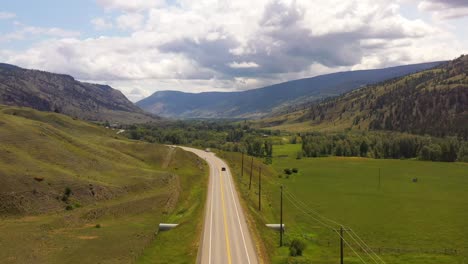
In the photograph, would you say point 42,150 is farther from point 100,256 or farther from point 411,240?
point 411,240

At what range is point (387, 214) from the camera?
107m

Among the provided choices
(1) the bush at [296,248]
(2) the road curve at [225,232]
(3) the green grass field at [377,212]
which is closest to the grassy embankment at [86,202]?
(2) the road curve at [225,232]

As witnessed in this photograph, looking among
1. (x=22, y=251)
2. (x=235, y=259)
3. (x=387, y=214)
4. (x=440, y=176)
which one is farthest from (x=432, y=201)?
(x=22, y=251)

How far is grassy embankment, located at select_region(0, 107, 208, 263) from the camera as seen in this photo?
69438 millimetres

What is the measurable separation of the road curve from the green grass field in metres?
3.72

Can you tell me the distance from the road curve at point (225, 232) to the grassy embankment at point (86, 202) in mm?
2350

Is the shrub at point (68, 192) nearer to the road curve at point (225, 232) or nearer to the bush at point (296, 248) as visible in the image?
the road curve at point (225, 232)

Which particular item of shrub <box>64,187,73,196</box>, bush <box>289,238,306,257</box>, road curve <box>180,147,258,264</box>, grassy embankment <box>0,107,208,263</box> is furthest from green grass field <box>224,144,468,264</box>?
shrub <box>64,187,73,196</box>

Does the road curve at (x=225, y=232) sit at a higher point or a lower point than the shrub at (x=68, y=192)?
lower

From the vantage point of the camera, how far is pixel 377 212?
109188mm

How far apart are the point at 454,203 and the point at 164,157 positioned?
96537mm

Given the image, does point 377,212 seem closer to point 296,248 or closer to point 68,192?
point 296,248

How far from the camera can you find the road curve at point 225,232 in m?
62.7

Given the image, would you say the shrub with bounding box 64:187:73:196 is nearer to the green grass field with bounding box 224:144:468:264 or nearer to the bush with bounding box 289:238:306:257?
the green grass field with bounding box 224:144:468:264
